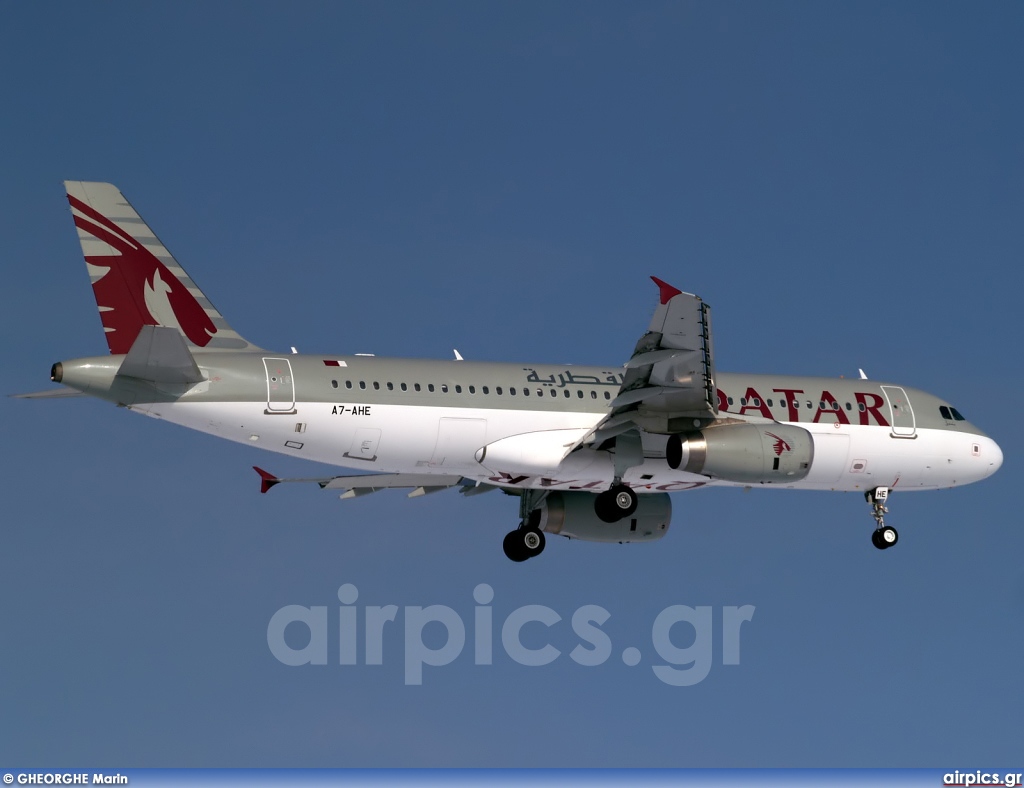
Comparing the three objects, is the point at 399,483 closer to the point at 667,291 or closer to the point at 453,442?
the point at 453,442

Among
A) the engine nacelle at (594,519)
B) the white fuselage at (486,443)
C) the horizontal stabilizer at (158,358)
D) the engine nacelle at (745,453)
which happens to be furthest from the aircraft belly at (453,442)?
the engine nacelle at (745,453)

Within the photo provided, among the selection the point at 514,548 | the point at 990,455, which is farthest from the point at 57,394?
the point at 990,455

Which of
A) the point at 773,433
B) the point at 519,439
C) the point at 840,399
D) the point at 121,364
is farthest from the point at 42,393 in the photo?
the point at 840,399

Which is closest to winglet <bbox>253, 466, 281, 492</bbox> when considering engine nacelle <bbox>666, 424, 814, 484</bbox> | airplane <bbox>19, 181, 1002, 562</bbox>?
airplane <bbox>19, 181, 1002, 562</bbox>

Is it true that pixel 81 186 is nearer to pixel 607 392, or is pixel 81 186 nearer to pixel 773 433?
pixel 607 392

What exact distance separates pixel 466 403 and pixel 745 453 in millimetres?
5306

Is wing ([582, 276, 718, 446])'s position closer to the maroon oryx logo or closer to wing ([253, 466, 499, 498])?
the maroon oryx logo

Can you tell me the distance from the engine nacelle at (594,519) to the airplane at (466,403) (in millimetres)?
570

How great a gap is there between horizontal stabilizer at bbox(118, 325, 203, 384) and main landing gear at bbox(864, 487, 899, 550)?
1512cm

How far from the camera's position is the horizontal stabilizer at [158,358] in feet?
83.3

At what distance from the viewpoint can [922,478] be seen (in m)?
33.2

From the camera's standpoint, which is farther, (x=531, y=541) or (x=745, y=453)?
(x=531, y=541)

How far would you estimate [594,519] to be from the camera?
32.7 meters

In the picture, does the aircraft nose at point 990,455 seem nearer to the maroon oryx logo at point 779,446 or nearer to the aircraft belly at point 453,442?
the aircraft belly at point 453,442
